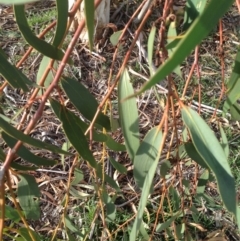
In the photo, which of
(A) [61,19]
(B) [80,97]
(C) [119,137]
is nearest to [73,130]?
(B) [80,97]

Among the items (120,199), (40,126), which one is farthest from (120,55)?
(120,199)

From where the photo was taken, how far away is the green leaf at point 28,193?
857 mm

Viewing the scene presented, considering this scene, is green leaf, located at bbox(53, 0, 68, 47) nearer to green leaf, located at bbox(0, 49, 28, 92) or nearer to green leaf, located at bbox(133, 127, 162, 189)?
green leaf, located at bbox(0, 49, 28, 92)

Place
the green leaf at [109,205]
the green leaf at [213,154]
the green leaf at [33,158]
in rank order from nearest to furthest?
1. the green leaf at [213,154]
2. the green leaf at [33,158]
3. the green leaf at [109,205]

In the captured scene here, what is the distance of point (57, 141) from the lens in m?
1.76

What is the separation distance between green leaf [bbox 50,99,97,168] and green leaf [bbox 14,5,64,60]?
0.09 meters

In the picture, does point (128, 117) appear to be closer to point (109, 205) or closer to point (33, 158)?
point (33, 158)

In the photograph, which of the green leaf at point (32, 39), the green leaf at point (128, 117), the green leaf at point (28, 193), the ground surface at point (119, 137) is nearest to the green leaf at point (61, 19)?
the green leaf at point (32, 39)

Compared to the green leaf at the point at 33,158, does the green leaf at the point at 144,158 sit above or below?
above

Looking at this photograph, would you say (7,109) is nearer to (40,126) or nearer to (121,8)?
(40,126)

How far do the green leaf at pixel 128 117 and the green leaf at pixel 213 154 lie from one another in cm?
9

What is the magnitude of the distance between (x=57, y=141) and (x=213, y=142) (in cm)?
112

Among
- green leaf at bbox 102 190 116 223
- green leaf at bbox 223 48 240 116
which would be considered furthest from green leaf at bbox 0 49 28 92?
green leaf at bbox 102 190 116 223

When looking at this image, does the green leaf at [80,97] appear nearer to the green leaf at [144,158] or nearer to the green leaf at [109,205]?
the green leaf at [144,158]
